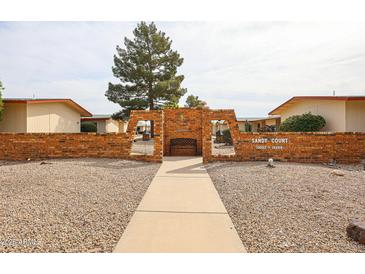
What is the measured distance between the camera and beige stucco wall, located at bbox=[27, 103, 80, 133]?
14.5 meters

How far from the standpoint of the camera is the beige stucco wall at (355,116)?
13094 mm

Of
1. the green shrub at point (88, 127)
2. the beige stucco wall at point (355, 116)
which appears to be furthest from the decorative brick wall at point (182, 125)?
the green shrub at point (88, 127)

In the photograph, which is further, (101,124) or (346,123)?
(101,124)

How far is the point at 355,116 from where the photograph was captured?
13.1 metres

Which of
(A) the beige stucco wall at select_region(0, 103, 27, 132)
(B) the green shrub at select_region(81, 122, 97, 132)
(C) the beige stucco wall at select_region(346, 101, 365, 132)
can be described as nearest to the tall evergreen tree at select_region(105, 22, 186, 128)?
(B) the green shrub at select_region(81, 122, 97, 132)

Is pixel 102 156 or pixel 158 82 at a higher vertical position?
pixel 158 82

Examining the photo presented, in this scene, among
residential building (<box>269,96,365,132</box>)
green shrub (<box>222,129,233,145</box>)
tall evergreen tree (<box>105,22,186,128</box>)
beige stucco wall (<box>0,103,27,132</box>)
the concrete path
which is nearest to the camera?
the concrete path

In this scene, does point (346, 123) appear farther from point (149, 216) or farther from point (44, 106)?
point (44, 106)

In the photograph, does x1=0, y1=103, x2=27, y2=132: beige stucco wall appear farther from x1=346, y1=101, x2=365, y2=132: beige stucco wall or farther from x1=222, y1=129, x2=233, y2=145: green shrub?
x1=346, y1=101, x2=365, y2=132: beige stucco wall

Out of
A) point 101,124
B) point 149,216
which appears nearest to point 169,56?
point 101,124

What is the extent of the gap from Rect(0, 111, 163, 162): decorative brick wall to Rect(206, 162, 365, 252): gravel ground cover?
3466 millimetres

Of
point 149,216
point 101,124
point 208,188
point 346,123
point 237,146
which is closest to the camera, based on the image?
point 149,216

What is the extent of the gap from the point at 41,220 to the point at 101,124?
25827mm

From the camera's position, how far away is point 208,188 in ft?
18.5
